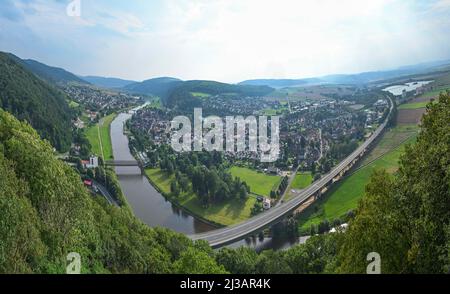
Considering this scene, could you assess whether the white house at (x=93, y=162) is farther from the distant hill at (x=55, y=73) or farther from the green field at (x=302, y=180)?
the distant hill at (x=55, y=73)

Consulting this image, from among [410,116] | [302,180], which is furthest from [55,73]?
[410,116]

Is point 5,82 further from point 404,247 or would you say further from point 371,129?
point 404,247

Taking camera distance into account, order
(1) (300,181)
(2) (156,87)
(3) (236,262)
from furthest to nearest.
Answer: (2) (156,87)
(1) (300,181)
(3) (236,262)

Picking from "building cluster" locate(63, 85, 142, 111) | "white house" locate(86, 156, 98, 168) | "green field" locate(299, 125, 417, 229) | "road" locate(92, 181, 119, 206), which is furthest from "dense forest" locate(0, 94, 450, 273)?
"building cluster" locate(63, 85, 142, 111)

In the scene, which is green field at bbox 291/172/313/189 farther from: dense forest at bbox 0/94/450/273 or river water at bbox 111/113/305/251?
dense forest at bbox 0/94/450/273

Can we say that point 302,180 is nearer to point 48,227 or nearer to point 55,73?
point 48,227
